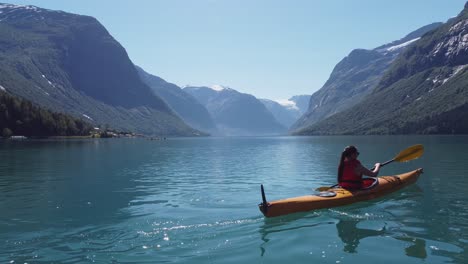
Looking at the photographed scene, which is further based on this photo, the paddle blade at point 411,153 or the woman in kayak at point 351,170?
the paddle blade at point 411,153

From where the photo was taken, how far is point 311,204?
673 inches

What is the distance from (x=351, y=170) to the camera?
18969 mm

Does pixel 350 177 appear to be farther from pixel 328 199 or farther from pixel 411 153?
pixel 411 153

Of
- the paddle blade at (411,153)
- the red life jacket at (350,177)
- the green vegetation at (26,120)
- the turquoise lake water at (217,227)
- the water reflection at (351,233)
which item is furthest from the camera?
the green vegetation at (26,120)

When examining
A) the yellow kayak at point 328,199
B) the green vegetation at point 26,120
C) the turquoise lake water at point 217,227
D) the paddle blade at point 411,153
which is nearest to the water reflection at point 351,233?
the turquoise lake water at point 217,227

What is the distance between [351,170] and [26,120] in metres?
135

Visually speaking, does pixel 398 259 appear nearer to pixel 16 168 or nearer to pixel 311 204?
pixel 311 204

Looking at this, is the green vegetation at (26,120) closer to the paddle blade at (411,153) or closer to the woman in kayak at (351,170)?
the paddle blade at (411,153)

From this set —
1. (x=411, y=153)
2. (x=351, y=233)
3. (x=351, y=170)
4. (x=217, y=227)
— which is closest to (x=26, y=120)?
(x=411, y=153)

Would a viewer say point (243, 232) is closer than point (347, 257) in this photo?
No

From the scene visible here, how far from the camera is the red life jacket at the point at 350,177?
19.0 meters

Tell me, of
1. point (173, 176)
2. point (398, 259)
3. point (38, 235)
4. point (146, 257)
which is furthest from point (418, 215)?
point (173, 176)

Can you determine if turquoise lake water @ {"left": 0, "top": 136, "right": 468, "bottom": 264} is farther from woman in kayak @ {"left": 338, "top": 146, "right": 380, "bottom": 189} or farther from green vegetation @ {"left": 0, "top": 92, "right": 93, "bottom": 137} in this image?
green vegetation @ {"left": 0, "top": 92, "right": 93, "bottom": 137}

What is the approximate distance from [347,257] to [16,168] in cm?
3885
